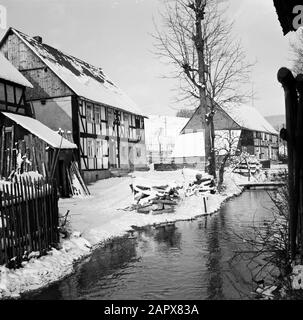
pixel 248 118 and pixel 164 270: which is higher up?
pixel 248 118

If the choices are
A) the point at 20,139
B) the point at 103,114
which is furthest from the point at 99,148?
the point at 20,139

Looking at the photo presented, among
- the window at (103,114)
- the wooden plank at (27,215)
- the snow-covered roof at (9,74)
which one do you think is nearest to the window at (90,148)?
the window at (103,114)

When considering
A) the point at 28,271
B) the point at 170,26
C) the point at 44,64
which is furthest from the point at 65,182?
the point at 28,271

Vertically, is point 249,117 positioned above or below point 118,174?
above

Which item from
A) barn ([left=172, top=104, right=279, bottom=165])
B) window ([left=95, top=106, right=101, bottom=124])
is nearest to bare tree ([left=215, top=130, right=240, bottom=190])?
barn ([left=172, top=104, right=279, bottom=165])

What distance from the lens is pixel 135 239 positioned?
9781 mm

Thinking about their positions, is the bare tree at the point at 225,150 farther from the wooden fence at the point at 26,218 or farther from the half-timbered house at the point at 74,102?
the wooden fence at the point at 26,218

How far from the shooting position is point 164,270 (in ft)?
21.9

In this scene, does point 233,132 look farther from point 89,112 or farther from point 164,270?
point 164,270

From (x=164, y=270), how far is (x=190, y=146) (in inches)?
1432

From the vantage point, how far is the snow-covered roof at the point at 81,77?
71.3 ft

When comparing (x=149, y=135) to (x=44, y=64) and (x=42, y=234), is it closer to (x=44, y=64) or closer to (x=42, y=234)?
(x=44, y=64)
